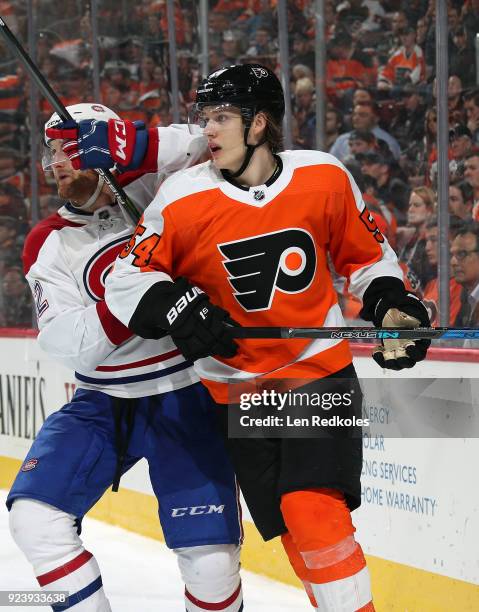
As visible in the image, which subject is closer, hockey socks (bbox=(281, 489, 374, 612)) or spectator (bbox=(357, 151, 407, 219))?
hockey socks (bbox=(281, 489, 374, 612))

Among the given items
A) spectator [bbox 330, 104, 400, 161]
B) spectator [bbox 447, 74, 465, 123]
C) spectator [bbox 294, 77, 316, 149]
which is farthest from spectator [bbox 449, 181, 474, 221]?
spectator [bbox 294, 77, 316, 149]

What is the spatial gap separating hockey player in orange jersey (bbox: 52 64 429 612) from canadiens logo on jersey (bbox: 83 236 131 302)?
22 centimetres

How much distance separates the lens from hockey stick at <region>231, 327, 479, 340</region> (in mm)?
2195

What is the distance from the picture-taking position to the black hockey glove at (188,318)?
7.13ft

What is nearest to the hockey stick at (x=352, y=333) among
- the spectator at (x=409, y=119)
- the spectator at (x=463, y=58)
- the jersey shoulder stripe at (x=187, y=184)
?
the jersey shoulder stripe at (x=187, y=184)

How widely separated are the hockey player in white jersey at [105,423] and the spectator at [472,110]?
1.12m

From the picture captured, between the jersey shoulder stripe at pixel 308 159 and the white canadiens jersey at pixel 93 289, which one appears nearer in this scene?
the jersey shoulder stripe at pixel 308 159

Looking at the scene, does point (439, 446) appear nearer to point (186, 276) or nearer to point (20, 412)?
point (186, 276)

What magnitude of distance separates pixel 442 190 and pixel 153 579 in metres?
1.55

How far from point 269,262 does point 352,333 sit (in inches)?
8.5

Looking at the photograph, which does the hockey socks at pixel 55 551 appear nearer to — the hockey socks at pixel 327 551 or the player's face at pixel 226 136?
the hockey socks at pixel 327 551

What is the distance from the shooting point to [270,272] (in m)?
2.24

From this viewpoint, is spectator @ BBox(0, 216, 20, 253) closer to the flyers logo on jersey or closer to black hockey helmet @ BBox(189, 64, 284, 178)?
black hockey helmet @ BBox(189, 64, 284, 178)

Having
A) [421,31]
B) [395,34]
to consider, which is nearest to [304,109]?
[395,34]
